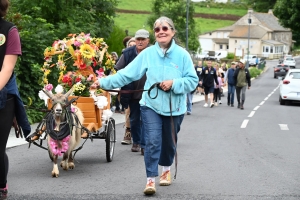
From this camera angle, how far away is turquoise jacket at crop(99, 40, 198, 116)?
774cm

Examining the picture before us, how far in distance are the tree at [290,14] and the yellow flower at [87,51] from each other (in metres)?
44.5

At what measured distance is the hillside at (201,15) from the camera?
127m

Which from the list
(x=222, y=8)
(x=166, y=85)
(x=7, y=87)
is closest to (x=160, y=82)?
(x=166, y=85)

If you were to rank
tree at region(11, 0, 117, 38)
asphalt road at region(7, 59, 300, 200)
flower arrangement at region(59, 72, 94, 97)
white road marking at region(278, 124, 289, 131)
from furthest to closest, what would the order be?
1. tree at region(11, 0, 117, 38)
2. white road marking at region(278, 124, 289, 131)
3. flower arrangement at region(59, 72, 94, 97)
4. asphalt road at region(7, 59, 300, 200)

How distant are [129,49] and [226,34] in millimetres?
142906

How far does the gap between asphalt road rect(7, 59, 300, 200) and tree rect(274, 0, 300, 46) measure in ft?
128

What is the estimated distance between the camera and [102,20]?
80.1ft

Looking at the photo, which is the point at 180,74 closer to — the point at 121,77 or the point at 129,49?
the point at 121,77

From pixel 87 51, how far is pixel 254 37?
138087 mm

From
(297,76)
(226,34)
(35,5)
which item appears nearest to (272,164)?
(35,5)

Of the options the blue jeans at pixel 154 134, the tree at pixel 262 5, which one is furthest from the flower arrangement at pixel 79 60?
the tree at pixel 262 5

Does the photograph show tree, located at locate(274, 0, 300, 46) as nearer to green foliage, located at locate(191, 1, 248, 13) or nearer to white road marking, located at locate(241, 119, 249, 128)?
white road marking, located at locate(241, 119, 249, 128)

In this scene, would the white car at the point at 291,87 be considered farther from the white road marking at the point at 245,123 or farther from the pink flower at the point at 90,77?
the pink flower at the point at 90,77

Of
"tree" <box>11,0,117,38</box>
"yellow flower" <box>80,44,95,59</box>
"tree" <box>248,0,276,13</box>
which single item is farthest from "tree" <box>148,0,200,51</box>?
"tree" <box>248,0,276,13</box>
